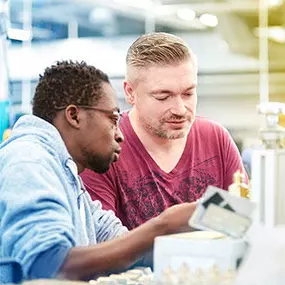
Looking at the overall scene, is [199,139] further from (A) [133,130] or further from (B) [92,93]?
(B) [92,93]

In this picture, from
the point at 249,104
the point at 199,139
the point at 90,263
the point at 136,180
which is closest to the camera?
the point at 90,263

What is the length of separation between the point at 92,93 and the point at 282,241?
675 mm

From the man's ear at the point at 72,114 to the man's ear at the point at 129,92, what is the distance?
502mm

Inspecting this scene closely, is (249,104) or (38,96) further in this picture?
(249,104)

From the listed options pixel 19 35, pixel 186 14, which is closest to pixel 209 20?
pixel 186 14

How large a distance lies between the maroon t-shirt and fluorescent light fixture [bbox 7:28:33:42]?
9.44ft

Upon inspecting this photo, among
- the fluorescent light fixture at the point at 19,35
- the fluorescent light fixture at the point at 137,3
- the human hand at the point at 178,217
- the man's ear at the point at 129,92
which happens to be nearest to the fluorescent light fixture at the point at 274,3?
the fluorescent light fixture at the point at 137,3

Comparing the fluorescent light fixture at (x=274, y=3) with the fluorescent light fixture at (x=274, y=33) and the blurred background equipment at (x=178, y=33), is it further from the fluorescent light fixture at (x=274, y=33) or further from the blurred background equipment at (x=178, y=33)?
the fluorescent light fixture at (x=274, y=33)

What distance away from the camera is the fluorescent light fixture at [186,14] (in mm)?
5785

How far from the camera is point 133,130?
2145mm

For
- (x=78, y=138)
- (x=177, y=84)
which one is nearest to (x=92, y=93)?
(x=78, y=138)

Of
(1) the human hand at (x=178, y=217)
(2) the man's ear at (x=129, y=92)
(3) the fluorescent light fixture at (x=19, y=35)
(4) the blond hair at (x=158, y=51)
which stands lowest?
(1) the human hand at (x=178, y=217)

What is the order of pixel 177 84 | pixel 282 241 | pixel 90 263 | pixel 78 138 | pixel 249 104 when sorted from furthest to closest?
pixel 249 104 → pixel 177 84 → pixel 78 138 → pixel 90 263 → pixel 282 241

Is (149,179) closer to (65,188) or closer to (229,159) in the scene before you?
(229,159)
